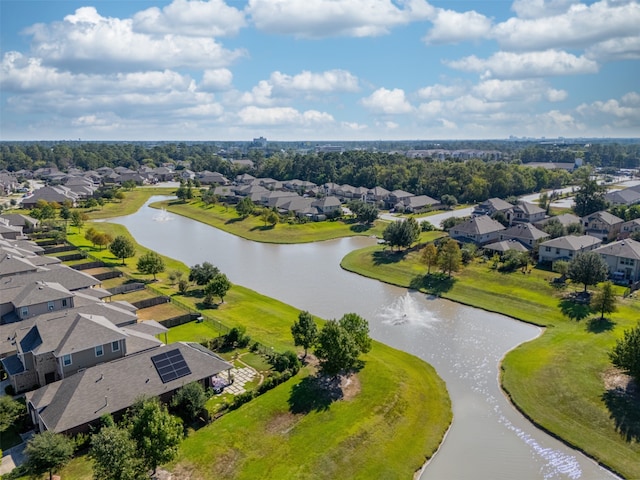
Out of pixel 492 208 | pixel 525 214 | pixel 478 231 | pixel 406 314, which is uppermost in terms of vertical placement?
pixel 492 208

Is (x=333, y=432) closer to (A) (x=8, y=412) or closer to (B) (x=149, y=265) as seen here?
(A) (x=8, y=412)

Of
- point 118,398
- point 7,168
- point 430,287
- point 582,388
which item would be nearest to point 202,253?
point 430,287

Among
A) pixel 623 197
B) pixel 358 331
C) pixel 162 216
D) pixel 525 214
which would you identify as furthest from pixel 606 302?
pixel 162 216

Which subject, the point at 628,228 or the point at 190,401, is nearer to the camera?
the point at 190,401

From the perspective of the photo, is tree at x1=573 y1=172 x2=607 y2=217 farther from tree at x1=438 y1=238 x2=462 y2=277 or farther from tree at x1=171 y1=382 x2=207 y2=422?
tree at x1=171 y1=382 x2=207 y2=422

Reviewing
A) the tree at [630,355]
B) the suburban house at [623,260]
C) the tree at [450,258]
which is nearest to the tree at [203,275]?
the tree at [450,258]

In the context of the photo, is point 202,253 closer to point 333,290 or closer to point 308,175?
point 333,290

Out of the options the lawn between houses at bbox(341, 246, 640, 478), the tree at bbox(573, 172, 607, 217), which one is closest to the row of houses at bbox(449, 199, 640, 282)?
the lawn between houses at bbox(341, 246, 640, 478)
